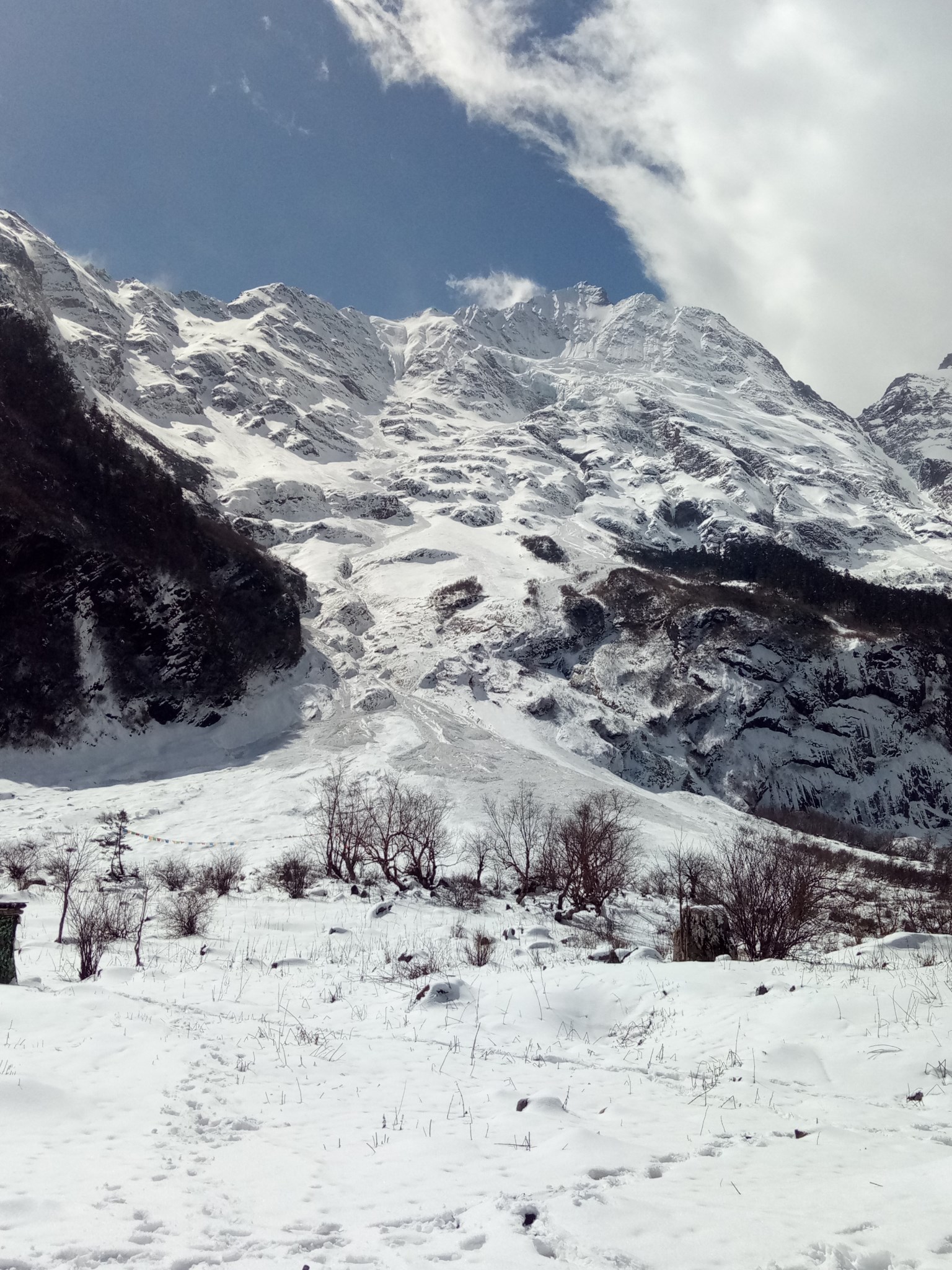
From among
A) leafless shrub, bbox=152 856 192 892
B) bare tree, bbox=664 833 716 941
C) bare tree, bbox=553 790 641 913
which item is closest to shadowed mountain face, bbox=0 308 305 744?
leafless shrub, bbox=152 856 192 892

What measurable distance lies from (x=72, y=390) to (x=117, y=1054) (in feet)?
324

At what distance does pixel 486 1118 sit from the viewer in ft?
23.0

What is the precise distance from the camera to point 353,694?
83000mm

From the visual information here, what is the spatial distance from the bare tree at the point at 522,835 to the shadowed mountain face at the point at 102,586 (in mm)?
34752

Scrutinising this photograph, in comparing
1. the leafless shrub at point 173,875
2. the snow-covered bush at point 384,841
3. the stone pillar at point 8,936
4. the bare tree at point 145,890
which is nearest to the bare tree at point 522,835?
the snow-covered bush at point 384,841

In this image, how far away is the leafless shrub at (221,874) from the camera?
93.8 ft

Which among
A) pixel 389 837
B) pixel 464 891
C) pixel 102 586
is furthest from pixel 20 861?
pixel 102 586

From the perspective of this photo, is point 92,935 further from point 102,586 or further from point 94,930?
point 102,586

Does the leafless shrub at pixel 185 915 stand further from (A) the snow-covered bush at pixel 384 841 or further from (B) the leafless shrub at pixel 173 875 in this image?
(A) the snow-covered bush at pixel 384 841

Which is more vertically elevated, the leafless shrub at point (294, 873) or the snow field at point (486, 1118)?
the snow field at point (486, 1118)

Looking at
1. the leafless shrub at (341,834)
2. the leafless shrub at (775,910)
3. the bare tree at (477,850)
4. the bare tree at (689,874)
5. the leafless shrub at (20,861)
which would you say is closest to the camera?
the leafless shrub at (775,910)

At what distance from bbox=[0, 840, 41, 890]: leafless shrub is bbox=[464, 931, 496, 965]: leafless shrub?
17940 millimetres

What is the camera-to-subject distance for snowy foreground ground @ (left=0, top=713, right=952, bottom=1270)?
4660 millimetres

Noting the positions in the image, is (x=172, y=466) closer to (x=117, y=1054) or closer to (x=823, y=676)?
(x=823, y=676)
